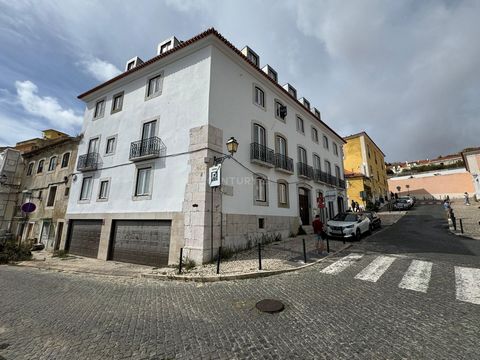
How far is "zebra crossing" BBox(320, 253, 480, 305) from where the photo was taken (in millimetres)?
5293

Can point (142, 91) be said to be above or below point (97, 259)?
above

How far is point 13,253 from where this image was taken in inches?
501

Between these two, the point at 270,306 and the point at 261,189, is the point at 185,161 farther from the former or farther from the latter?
the point at 270,306

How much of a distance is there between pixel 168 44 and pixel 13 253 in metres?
15.2

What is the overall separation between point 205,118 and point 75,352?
347 inches

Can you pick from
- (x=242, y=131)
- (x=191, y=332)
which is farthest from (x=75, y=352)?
(x=242, y=131)

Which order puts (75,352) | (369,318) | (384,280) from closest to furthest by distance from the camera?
(75,352) < (369,318) < (384,280)

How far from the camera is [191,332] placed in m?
3.93

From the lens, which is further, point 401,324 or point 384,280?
point 384,280

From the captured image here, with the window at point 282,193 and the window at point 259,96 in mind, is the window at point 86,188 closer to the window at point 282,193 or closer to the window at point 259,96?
the window at point 259,96

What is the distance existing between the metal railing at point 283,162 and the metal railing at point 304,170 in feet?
3.92

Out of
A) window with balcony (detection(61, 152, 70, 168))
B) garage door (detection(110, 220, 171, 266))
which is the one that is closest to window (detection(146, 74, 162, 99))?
garage door (detection(110, 220, 171, 266))

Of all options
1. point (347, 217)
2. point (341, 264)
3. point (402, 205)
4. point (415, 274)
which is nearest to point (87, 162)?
point (341, 264)

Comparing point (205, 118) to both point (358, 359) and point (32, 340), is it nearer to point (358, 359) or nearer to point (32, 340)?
point (32, 340)
